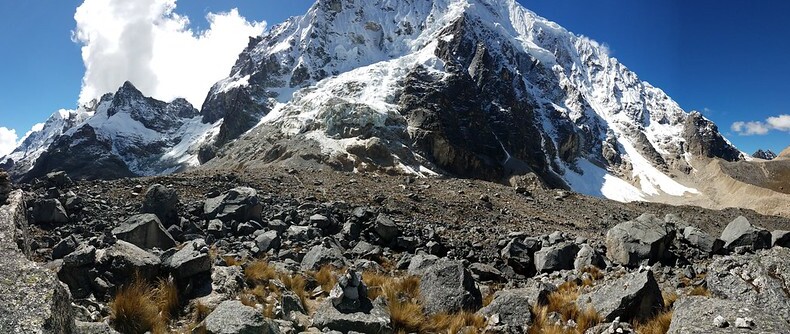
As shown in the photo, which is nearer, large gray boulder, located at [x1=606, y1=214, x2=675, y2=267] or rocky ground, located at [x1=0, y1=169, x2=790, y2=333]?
rocky ground, located at [x1=0, y1=169, x2=790, y2=333]

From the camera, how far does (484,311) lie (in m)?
7.44

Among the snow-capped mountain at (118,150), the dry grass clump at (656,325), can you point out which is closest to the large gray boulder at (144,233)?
the dry grass clump at (656,325)

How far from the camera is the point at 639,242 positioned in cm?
1099

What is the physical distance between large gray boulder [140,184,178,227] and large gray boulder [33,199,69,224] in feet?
6.32

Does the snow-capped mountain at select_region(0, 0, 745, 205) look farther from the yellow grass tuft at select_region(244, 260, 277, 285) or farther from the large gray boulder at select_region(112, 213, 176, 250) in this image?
the yellow grass tuft at select_region(244, 260, 277, 285)

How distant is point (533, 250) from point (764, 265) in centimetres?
637

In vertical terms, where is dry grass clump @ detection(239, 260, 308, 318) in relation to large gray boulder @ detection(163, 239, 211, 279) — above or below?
below

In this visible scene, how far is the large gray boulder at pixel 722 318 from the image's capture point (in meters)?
5.11

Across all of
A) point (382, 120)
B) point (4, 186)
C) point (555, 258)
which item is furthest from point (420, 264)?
point (382, 120)

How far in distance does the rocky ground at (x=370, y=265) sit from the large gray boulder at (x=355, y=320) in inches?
1.2

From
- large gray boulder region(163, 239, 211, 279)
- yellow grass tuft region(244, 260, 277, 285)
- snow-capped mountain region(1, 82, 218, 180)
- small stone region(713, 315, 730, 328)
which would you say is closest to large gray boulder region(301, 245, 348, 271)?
yellow grass tuft region(244, 260, 277, 285)

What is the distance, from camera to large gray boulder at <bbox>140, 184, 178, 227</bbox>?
12.7 metres

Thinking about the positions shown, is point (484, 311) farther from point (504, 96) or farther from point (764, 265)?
point (504, 96)

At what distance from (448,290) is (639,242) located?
19.9 feet
